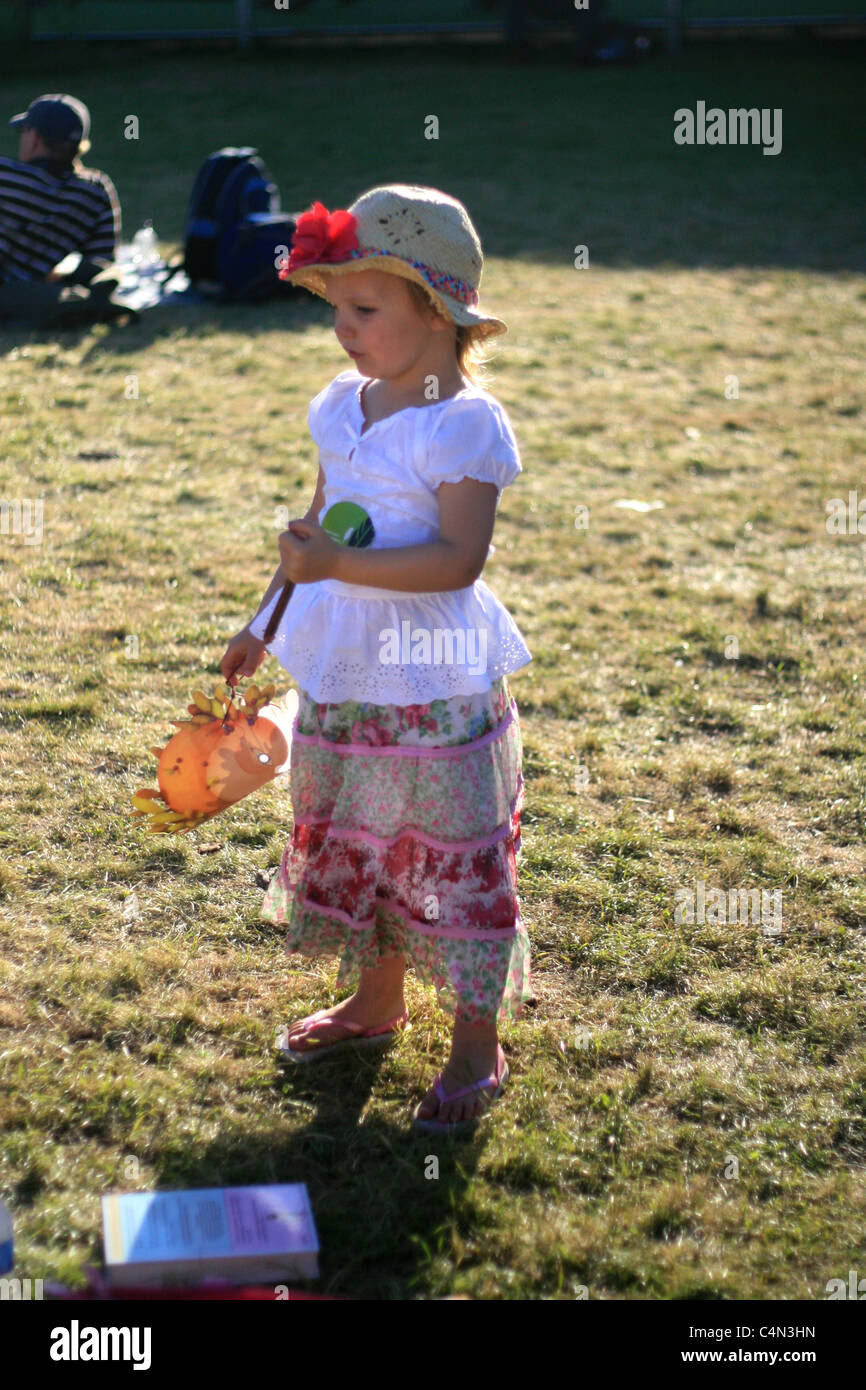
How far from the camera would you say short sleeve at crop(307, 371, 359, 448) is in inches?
92.0

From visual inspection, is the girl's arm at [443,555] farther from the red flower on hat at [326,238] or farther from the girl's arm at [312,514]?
the red flower on hat at [326,238]

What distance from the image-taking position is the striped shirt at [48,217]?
6.90m

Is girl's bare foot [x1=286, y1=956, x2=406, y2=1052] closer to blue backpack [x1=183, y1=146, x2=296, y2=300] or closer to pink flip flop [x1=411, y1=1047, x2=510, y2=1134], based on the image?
pink flip flop [x1=411, y1=1047, x2=510, y2=1134]

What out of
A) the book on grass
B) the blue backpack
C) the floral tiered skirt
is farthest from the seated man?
the book on grass

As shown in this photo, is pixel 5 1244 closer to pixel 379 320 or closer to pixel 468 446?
pixel 468 446

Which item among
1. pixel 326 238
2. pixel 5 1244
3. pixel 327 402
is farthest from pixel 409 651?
pixel 5 1244

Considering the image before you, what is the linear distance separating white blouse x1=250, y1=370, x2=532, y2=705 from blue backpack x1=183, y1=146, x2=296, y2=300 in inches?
218

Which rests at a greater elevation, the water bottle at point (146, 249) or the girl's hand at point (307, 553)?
the water bottle at point (146, 249)

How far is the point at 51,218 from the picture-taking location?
23.1 ft

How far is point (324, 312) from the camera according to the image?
7855 millimetres

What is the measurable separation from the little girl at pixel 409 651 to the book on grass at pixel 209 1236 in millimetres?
383

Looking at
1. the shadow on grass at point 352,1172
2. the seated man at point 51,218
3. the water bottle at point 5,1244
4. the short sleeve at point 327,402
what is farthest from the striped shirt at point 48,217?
the water bottle at point 5,1244

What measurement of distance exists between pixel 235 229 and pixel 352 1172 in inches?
248

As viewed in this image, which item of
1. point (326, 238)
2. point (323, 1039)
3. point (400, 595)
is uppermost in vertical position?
point (326, 238)
